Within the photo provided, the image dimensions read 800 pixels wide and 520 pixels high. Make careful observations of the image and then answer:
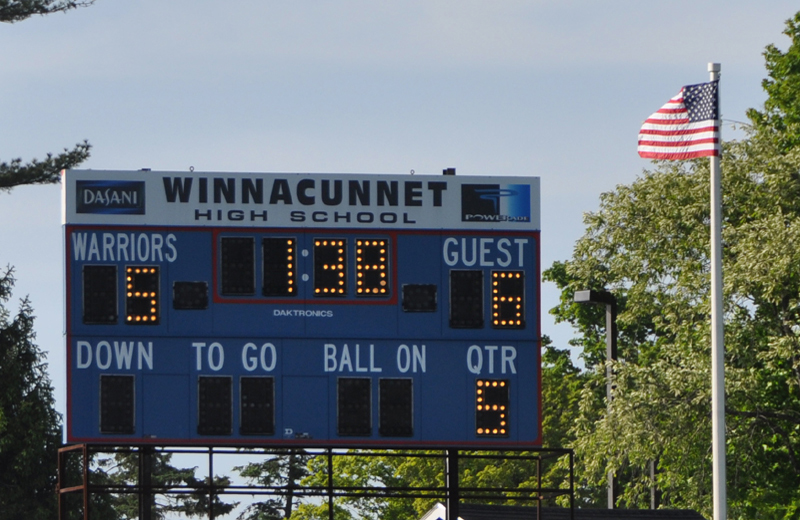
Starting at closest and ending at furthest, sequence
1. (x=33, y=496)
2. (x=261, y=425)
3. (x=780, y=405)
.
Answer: (x=261, y=425) → (x=780, y=405) → (x=33, y=496)

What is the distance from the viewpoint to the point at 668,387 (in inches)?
1324

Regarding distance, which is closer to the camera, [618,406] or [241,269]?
[241,269]

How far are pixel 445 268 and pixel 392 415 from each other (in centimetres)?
207

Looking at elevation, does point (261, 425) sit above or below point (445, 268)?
below

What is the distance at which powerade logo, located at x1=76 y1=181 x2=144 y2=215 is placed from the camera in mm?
20203

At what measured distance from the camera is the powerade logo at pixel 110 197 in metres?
20.2

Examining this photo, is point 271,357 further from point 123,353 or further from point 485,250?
point 485,250

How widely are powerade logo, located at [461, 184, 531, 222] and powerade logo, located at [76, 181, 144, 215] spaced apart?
14.3 feet

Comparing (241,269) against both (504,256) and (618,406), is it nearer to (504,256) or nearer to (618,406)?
(504,256)

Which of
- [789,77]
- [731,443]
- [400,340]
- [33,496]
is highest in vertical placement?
[789,77]

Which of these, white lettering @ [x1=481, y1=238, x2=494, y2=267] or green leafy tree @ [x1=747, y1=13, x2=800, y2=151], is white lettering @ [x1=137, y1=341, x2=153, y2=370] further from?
green leafy tree @ [x1=747, y1=13, x2=800, y2=151]

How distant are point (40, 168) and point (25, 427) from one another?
8.50 metres

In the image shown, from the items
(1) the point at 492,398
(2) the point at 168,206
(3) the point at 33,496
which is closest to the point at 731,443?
(1) the point at 492,398

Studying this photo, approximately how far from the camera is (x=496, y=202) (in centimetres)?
2045
